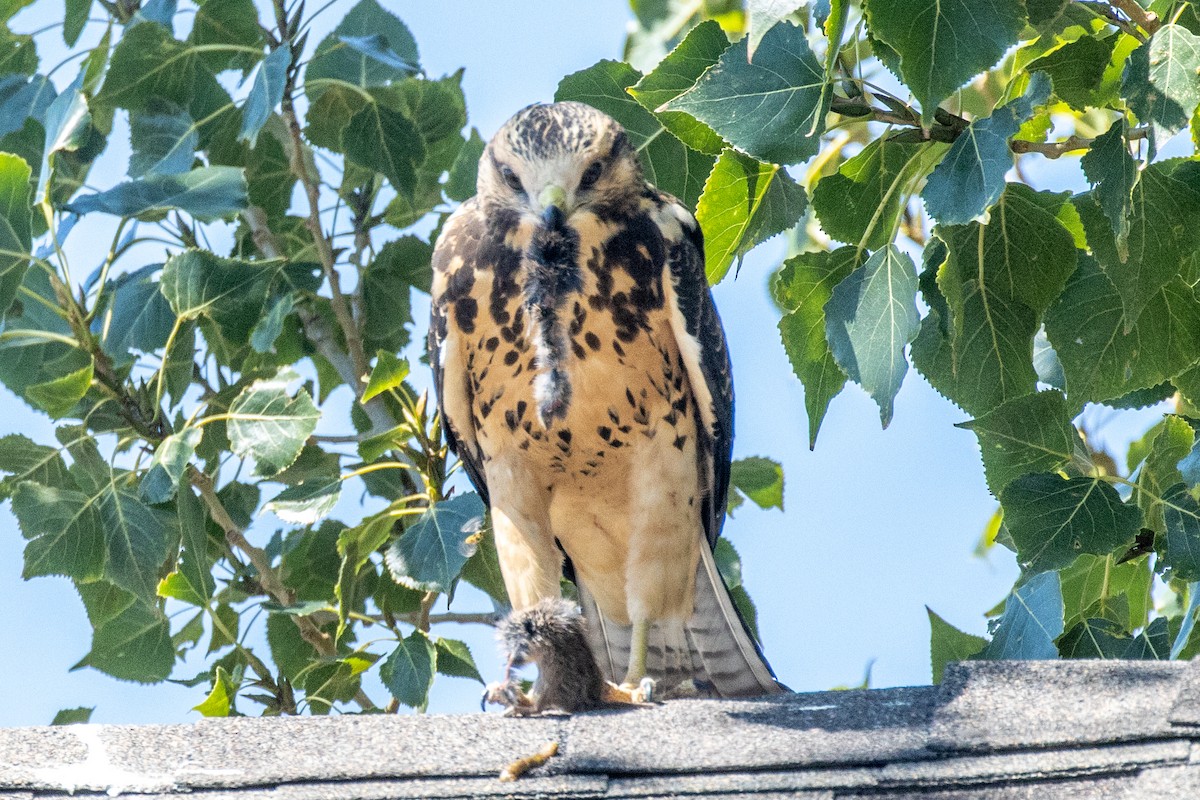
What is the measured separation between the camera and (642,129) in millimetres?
2988

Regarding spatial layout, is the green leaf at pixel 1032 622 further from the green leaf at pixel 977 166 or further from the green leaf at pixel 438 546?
the green leaf at pixel 438 546

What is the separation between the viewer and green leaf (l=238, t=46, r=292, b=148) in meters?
3.37

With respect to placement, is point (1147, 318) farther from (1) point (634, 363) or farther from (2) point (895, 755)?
(2) point (895, 755)

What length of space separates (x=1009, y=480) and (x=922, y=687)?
82 centimetres

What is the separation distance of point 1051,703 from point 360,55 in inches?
117

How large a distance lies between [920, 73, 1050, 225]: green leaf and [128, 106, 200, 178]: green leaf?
2228 millimetres

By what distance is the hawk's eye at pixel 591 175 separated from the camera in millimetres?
3139

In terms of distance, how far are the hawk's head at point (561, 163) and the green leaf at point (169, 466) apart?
85cm

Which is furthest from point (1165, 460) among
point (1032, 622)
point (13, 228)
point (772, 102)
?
point (13, 228)

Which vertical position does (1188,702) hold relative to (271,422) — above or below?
below

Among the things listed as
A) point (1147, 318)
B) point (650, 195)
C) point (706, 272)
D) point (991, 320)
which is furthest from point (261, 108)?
point (1147, 318)

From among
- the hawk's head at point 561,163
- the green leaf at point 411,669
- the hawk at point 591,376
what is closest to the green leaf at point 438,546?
the hawk at point 591,376

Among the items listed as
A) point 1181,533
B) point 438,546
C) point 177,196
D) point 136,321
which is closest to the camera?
point 1181,533

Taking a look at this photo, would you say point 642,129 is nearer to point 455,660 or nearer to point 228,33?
point 455,660
